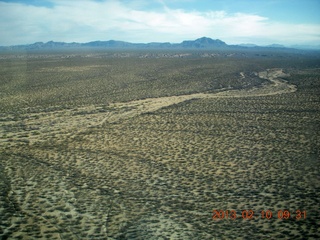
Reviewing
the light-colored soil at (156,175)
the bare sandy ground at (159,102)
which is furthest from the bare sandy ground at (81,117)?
the light-colored soil at (156,175)

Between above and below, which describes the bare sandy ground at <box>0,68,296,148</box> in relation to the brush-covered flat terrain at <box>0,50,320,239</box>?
above

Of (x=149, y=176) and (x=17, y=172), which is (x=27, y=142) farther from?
(x=149, y=176)

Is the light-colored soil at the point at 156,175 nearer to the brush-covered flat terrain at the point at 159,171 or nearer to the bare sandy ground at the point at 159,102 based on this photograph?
the brush-covered flat terrain at the point at 159,171

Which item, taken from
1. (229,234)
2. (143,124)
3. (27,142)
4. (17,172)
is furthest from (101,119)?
(229,234)
